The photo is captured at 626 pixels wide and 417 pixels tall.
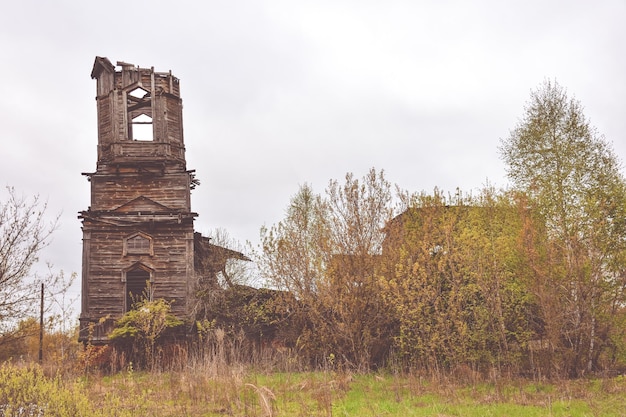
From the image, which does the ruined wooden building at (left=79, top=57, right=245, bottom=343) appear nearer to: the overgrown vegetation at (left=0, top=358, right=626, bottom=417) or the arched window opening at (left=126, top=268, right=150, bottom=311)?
the arched window opening at (left=126, top=268, right=150, bottom=311)

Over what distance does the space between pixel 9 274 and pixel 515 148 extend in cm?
1847

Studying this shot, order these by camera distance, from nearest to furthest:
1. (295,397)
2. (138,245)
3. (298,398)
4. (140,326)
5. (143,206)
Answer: (298,398)
(295,397)
(140,326)
(138,245)
(143,206)

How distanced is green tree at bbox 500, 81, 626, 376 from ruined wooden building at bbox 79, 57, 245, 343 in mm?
14888

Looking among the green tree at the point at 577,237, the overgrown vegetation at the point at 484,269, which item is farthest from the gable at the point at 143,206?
the green tree at the point at 577,237

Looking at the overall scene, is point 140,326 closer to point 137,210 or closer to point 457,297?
point 137,210

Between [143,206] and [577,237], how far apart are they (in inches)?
721

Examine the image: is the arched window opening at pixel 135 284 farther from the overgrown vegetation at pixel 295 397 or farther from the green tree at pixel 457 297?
the green tree at pixel 457 297

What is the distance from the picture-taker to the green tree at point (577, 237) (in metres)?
17.2

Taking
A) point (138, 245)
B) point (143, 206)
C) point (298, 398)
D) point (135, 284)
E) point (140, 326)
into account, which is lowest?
point (298, 398)

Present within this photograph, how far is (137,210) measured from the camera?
26.6 meters

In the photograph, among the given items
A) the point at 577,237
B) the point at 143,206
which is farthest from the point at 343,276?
the point at 143,206

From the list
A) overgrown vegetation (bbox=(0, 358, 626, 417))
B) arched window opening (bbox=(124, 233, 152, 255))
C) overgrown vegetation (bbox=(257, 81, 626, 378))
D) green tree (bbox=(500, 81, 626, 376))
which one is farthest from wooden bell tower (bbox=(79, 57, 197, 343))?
green tree (bbox=(500, 81, 626, 376))

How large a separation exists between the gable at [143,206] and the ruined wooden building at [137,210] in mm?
44

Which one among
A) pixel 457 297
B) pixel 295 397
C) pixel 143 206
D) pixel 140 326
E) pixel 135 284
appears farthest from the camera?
pixel 143 206
